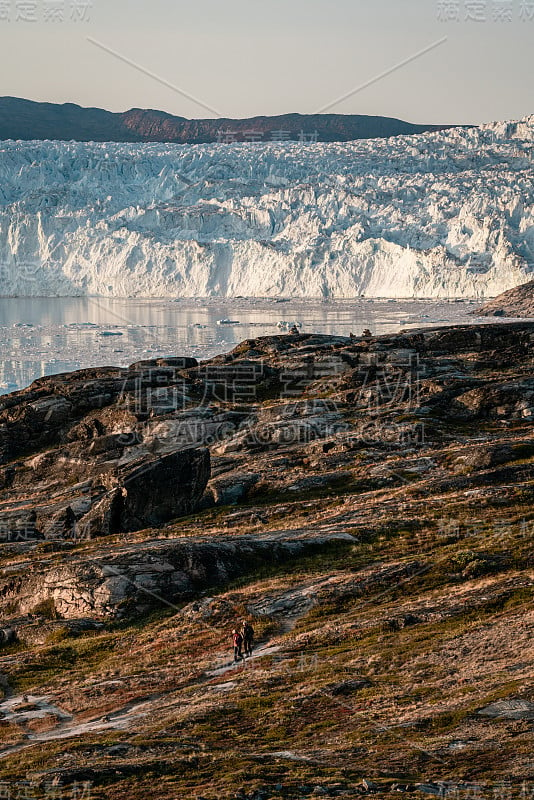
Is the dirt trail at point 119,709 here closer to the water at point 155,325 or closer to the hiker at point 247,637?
the hiker at point 247,637

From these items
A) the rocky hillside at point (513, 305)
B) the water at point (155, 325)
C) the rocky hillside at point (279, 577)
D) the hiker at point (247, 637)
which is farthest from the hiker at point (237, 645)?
the rocky hillside at point (513, 305)

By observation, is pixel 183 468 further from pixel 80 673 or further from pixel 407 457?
pixel 80 673

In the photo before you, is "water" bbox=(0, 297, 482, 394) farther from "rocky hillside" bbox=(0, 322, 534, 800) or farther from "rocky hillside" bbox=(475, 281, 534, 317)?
"rocky hillside" bbox=(0, 322, 534, 800)

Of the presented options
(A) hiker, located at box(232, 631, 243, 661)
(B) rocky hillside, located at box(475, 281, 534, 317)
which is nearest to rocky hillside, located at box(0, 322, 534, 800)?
(A) hiker, located at box(232, 631, 243, 661)

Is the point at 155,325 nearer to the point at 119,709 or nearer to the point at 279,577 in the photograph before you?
the point at 279,577

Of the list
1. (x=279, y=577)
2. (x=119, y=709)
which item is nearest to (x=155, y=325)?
(x=279, y=577)
